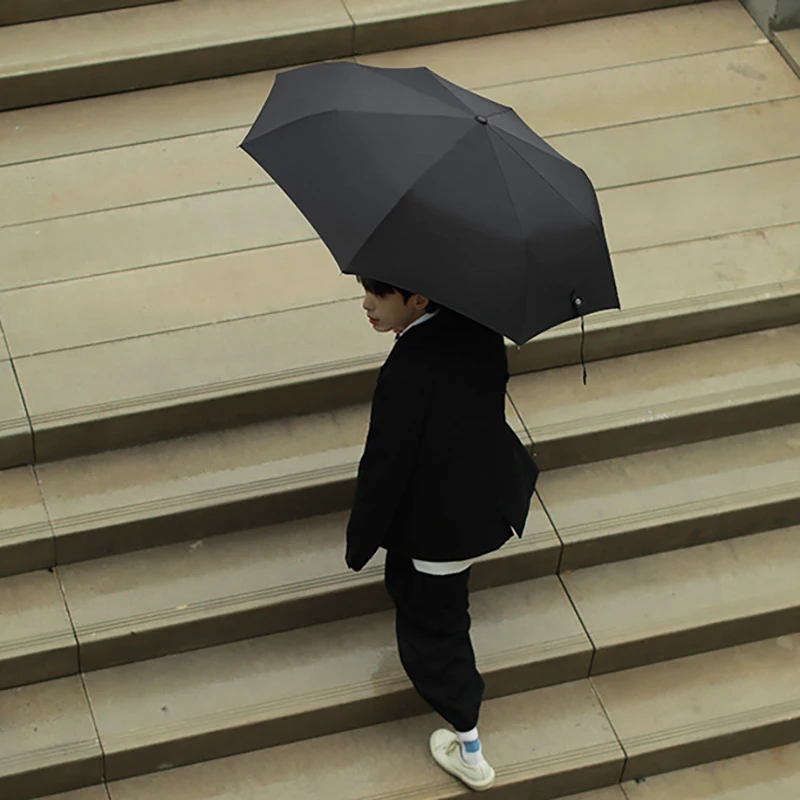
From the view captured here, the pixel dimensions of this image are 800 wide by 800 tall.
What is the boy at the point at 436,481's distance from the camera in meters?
3.43

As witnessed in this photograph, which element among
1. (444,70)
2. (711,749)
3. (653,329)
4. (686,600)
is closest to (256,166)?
(444,70)

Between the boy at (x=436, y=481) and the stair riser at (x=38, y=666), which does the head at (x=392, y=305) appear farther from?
the stair riser at (x=38, y=666)

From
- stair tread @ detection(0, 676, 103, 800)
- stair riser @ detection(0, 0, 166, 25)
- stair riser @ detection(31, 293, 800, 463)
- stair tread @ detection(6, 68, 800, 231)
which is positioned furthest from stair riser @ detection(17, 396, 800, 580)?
stair riser @ detection(0, 0, 166, 25)

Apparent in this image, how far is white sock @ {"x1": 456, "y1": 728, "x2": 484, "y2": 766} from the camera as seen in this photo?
162 inches

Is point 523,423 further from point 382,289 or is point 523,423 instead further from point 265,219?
point 382,289

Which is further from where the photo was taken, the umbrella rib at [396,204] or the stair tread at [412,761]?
the stair tread at [412,761]

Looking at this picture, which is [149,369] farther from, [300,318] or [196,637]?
[196,637]

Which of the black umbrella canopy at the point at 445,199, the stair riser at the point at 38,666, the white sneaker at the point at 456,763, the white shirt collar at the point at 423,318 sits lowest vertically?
the white sneaker at the point at 456,763

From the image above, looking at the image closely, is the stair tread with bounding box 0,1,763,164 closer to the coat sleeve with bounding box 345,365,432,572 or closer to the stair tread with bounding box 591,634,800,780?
the coat sleeve with bounding box 345,365,432,572

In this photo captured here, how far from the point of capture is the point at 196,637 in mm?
4258

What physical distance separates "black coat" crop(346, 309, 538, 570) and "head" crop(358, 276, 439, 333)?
0.03 metres

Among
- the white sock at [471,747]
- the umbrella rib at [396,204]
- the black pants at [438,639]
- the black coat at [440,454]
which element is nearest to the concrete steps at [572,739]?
the white sock at [471,747]

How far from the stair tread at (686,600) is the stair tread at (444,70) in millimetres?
1946

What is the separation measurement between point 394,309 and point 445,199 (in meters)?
0.31
